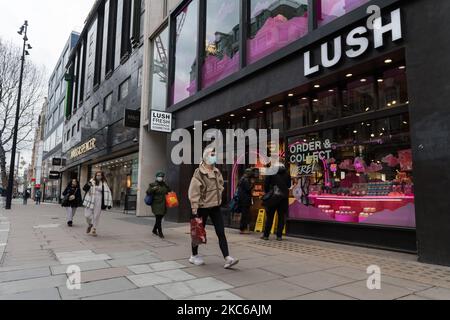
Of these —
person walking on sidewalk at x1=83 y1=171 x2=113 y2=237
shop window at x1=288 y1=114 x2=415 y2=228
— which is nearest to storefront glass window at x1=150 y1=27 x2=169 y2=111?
person walking on sidewalk at x1=83 y1=171 x2=113 y2=237

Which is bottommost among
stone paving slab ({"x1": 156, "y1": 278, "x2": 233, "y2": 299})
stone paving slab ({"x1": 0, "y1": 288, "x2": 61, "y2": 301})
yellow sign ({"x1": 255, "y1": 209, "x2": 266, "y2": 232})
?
stone paving slab ({"x1": 0, "y1": 288, "x2": 61, "y2": 301})

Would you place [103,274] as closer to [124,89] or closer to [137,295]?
[137,295]

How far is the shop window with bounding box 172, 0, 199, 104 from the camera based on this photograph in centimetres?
1426

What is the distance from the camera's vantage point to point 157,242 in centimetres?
838

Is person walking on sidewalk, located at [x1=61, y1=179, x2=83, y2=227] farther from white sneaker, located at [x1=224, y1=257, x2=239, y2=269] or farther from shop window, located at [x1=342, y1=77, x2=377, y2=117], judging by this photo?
shop window, located at [x1=342, y1=77, x2=377, y2=117]

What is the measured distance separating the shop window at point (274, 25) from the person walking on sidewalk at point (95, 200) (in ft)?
18.6

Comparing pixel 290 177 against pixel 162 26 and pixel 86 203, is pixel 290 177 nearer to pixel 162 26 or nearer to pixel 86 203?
pixel 86 203

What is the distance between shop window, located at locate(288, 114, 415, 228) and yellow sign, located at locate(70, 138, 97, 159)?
20341mm

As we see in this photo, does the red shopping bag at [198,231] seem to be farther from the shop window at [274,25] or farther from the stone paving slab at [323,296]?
the shop window at [274,25]

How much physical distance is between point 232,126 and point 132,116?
7370mm

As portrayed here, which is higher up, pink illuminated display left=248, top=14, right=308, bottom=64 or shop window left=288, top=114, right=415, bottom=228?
pink illuminated display left=248, top=14, right=308, bottom=64

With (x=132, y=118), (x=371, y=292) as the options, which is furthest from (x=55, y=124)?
(x=371, y=292)

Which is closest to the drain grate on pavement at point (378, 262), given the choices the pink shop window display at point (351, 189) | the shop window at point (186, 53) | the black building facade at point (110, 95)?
the pink shop window display at point (351, 189)

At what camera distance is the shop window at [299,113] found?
9.37m
